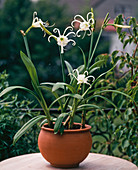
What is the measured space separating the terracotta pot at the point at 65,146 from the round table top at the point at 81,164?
8cm

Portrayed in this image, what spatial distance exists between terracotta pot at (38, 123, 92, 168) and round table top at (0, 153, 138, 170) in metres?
0.08

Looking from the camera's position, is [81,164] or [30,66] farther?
[81,164]

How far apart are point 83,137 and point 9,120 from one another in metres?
0.96

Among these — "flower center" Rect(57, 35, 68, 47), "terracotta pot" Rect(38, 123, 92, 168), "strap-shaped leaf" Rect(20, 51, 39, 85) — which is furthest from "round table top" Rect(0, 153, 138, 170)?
"flower center" Rect(57, 35, 68, 47)

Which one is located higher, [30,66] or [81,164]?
[30,66]

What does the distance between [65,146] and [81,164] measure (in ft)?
0.68

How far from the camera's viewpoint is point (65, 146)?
3.92 feet

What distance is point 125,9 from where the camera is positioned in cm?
1083

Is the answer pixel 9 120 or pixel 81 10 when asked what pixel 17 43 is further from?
pixel 9 120

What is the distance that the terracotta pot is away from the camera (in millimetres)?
1197

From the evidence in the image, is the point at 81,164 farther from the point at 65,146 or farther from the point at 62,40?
the point at 62,40

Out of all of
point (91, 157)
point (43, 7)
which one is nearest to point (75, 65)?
point (43, 7)

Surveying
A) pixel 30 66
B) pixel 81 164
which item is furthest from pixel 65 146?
pixel 30 66

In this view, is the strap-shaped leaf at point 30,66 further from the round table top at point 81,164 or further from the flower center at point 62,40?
the round table top at point 81,164
